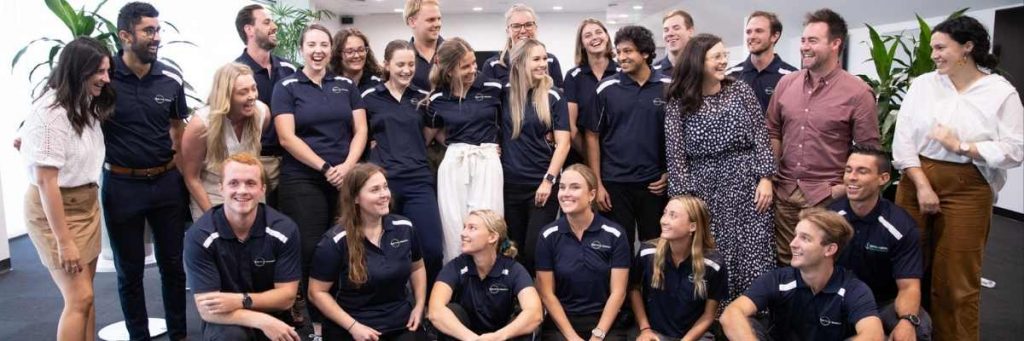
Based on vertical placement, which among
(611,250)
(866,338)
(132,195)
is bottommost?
(866,338)

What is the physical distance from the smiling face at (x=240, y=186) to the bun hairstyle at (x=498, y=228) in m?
0.84

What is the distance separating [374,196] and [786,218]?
1696 millimetres

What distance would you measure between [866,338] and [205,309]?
2279 mm

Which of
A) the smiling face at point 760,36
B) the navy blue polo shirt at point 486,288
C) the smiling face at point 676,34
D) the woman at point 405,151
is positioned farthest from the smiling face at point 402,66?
the smiling face at point 760,36

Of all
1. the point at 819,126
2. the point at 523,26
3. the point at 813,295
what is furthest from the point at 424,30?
the point at 813,295

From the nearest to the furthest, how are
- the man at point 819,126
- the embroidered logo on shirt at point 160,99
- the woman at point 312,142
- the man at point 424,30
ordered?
1. the man at point 819,126
2. the embroidered logo on shirt at point 160,99
3. the woman at point 312,142
4. the man at point 424,30

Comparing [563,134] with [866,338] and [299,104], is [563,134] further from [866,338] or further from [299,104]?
[866,338]

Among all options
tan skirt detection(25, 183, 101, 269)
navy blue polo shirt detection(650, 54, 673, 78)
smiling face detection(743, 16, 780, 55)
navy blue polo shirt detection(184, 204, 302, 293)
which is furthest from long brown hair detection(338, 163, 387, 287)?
smiling face detection(743, 16, 780, 55)

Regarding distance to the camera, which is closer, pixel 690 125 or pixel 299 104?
pixel 690 125

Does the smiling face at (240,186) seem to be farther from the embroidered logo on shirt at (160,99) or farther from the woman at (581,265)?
the woman at (581,265)

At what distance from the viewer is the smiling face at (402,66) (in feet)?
10.1

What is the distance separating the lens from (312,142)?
9.97 ft

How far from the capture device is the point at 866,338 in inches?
92.7

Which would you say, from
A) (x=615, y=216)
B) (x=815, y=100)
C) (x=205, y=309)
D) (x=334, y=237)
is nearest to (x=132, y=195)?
(x=205, y=309)
